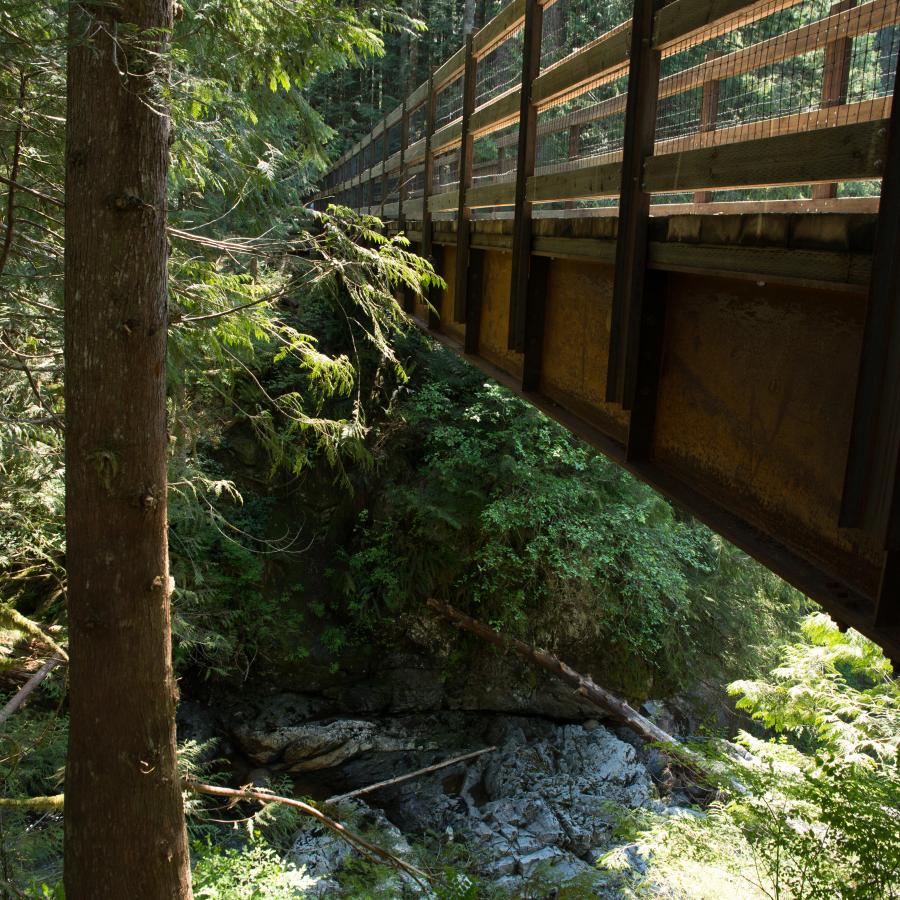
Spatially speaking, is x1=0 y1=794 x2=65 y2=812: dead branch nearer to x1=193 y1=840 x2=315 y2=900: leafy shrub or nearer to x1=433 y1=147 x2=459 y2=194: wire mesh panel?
x1=193 y1=840 x2=315 y2=900: leafy shrub

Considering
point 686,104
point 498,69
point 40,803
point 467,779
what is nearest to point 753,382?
point 686,104

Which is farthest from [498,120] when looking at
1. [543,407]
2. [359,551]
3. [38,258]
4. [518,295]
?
[359,551]

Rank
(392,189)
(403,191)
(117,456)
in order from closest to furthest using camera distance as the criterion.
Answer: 1. (117,456)
2. (403,191)
3. (392,189)

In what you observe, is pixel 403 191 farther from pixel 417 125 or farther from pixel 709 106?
pixel 709 106

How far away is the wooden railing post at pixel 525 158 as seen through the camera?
406cm

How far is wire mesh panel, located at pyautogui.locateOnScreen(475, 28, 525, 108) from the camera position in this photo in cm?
503

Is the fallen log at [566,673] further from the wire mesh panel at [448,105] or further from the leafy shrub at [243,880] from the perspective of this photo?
the wire mesh panel at [448,105]

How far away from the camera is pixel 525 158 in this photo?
4109 mm

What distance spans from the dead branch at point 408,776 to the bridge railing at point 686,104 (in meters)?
6.24

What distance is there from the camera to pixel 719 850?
5.90m


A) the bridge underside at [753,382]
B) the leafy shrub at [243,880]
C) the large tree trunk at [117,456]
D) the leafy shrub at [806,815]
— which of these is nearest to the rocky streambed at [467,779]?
the leafy shrub at [806,815]

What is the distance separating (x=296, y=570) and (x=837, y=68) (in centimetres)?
1006

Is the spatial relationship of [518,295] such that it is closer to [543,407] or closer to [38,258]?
[543,407]

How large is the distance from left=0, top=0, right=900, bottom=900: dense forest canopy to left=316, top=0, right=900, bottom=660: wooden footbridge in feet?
3.94
